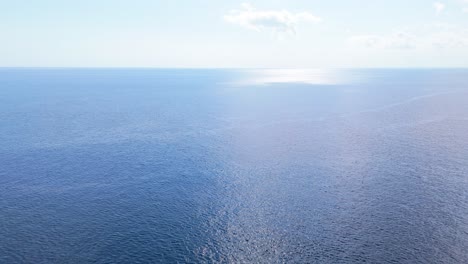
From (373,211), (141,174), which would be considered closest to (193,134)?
(141,174)

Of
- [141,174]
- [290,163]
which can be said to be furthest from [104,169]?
[290,163]

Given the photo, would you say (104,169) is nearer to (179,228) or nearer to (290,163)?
(179,228)

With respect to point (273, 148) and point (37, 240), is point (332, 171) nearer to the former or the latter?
point (273, 148)

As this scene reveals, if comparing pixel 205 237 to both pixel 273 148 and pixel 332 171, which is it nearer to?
pixel 332 171

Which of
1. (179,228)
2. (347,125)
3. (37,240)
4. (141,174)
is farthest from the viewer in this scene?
(347,125)

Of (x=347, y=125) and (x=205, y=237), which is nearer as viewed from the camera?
(x=205, y=237)

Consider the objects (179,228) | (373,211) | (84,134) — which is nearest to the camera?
(179,228)

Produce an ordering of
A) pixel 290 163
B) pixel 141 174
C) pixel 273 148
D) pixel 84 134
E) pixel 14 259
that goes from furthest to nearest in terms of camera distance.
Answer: pixel 84 134
pixel 273 148
pixel 290 163
pixel 141 174
pixel 14 259

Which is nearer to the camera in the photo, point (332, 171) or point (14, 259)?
point (14, 259)

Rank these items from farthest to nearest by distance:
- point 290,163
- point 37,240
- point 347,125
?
point 347,125, point 290,163, point 37,240
